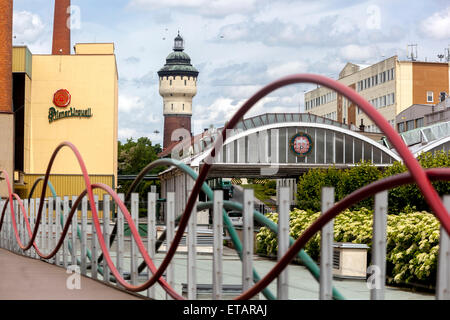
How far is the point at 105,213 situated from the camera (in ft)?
38.3

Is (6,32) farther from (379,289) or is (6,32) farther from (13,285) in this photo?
(379,289)

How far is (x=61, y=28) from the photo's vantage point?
6306 centimetres

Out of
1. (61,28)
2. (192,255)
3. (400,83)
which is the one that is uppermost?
(61,28)

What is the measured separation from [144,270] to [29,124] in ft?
158

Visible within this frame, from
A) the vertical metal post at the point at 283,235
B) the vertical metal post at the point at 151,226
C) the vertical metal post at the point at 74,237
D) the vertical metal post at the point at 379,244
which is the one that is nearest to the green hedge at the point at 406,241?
the vertical metal post at the point at 151,226

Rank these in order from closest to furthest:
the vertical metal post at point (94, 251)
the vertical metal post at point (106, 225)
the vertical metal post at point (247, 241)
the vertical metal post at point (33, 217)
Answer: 1. the vertical metal post at point (247, 241)
2. the vertical metal post at point (106, 225)
3. the vertical metal post at point (94, 251)
4. the vertical metal post at point (33, 217)

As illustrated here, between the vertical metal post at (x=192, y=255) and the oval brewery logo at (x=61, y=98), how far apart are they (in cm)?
4977

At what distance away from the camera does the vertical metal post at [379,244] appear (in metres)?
5.34

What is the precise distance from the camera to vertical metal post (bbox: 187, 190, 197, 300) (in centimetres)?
838

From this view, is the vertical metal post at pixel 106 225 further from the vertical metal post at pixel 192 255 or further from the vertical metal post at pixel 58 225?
the vertical metal post at pixel 58 225

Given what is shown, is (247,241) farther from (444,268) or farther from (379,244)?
(444,268)

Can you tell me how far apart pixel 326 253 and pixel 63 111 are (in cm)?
5279

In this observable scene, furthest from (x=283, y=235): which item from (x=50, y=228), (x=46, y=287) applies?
(x=50, y=228)
